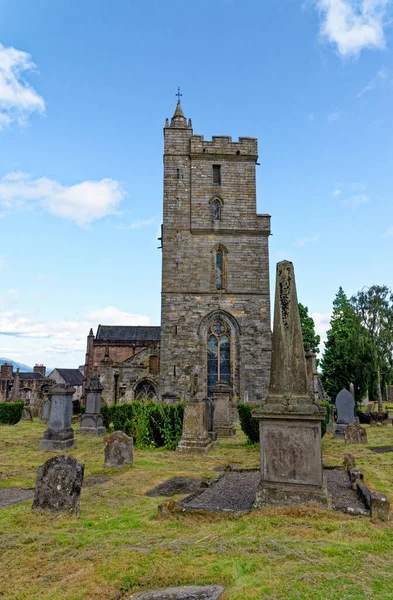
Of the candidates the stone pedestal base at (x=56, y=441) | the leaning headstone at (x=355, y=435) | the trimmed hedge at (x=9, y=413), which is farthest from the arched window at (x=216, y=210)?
the stone pedestal base at (x=56, y=441)

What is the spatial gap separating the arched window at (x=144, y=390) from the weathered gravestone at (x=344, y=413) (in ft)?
36.4

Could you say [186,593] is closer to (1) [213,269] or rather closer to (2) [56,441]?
(2) [56,441]

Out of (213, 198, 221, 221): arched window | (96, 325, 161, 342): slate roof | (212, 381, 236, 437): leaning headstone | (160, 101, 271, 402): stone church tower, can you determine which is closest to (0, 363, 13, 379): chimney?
(96, 325, 161, 342): slate roof

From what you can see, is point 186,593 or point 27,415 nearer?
point 186,593

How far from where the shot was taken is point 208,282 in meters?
24.2

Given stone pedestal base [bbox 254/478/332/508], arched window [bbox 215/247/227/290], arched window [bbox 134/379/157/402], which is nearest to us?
stone pedestal base [bbox 254/478/332/508]

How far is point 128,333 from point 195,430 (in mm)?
29151

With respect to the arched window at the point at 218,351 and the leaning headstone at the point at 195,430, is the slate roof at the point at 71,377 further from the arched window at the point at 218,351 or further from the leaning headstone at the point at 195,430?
the leaning headstone at the point at 195,430

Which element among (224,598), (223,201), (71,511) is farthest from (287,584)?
(223,201)

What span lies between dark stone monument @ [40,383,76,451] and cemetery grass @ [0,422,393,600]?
654 cm

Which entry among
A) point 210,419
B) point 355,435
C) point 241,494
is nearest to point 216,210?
point 210,419

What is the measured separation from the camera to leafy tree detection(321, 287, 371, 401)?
31547 mm

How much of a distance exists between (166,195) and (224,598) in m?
23.8

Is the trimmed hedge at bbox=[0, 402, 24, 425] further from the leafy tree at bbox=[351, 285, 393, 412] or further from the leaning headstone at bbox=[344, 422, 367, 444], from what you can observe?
the leafy tree at bbox=[351, 285, 393, 412]
